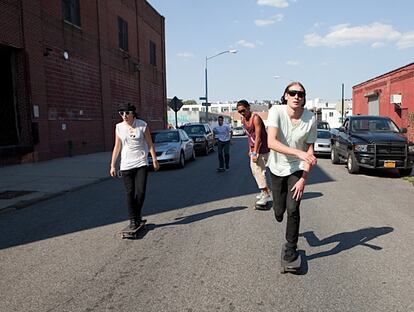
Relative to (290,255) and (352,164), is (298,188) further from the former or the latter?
(352,164)

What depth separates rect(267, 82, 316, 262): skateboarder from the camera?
4199 millimetres

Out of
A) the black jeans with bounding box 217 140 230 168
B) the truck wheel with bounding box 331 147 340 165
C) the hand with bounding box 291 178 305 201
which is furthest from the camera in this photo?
the truck wheel with bounding box 331 147 340 165

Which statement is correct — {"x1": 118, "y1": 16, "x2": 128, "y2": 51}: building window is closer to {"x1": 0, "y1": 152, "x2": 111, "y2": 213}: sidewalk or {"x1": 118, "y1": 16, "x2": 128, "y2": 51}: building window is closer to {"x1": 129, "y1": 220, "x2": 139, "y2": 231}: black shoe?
{"x1": 0, "y1": 152, "x2": 111, "y2": 213}: sidewalk

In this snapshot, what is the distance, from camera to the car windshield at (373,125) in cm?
1352

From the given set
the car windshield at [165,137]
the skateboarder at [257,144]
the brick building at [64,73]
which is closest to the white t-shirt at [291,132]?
the skateboarder at [257,144]

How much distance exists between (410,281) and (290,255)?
120cm

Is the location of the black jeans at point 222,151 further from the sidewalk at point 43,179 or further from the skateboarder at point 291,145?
the skateboarder at point 291,145

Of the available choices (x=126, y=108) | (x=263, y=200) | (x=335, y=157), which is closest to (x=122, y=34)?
(x=335, y=157)

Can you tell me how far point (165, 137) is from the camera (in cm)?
1579

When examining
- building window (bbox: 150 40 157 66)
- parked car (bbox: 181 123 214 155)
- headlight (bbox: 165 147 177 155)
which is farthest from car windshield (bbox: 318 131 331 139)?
building window (bbox: 150 40 157 66)

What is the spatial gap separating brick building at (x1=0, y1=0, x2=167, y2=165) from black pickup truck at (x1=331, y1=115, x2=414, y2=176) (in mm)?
11933

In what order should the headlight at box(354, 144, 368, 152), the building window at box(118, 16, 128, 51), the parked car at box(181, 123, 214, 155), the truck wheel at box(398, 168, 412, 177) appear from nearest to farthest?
the headlight at box(354, 144, 368, 152) → the truck wheel at box(398, 168, 412, 177) → the parked car at box(181, 123, 214, 155) → the building window at box(118, 16, 128, 51)

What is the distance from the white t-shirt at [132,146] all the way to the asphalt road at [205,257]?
3.44 ft

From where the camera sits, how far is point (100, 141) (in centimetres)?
2322
